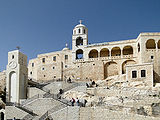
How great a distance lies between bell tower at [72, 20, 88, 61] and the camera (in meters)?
46.8

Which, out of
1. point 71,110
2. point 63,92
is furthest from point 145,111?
point 63,92

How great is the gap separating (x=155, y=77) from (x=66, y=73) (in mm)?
20673

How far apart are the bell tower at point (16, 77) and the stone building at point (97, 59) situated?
13.1 meters

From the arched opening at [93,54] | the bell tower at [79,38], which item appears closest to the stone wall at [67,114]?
the bell tower at [79,38]

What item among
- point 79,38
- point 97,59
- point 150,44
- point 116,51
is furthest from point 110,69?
point 79,38

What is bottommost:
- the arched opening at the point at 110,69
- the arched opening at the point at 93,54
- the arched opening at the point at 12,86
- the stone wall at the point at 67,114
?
the stone wall at the point at 67,114

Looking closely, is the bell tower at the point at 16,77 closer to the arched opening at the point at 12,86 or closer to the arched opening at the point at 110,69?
the arched opening at the point at 12,86

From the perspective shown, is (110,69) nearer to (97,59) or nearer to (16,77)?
(97,59)

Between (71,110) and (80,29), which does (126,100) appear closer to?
(71,110)

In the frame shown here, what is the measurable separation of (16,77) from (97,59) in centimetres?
1869

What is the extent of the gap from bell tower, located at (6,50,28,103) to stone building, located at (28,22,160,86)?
1313cm

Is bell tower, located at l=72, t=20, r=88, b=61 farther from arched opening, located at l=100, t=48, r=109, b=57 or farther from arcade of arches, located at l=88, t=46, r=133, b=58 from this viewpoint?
arched opening, located at l=100, t=48, r=109, b=57

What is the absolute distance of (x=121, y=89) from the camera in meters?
30.4

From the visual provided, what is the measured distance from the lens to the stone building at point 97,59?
3791 cm
